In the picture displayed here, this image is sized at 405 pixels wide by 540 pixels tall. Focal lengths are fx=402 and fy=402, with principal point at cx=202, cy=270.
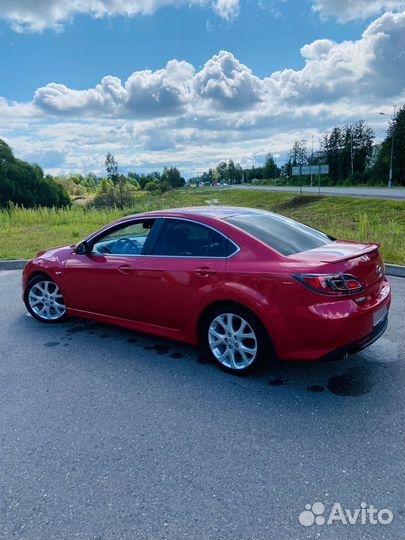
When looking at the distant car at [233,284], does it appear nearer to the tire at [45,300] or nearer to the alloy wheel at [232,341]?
the alloy wheel at [232,341]

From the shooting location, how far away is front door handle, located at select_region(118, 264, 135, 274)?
170 inches

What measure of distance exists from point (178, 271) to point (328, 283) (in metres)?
1.44

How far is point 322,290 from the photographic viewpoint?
3.21 meters

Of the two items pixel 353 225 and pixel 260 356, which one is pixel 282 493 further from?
pixel 353 225

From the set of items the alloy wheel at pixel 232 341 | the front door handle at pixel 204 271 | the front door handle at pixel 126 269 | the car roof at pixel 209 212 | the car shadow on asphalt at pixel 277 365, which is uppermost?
the car roof at pixel 209 212

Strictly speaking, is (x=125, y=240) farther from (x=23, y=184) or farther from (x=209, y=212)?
(x=23, y=184)

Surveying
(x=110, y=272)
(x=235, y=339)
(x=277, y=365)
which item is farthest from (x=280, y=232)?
(x=110, y=272)

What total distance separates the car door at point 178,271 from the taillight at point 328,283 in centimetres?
80

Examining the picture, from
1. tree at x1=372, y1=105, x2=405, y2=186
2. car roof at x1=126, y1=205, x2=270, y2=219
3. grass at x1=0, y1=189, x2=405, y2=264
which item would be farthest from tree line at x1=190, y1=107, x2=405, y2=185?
car roof at x1=126, y1=205, x2=270, y2=219

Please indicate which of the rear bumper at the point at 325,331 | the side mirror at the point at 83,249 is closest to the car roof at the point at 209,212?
the side mirror at the point at 83,249

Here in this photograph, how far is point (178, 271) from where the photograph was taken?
3.94 metres

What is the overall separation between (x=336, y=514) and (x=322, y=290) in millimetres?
1570

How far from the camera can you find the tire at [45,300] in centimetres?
520

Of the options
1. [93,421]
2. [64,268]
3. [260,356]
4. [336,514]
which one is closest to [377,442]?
[336,514]
